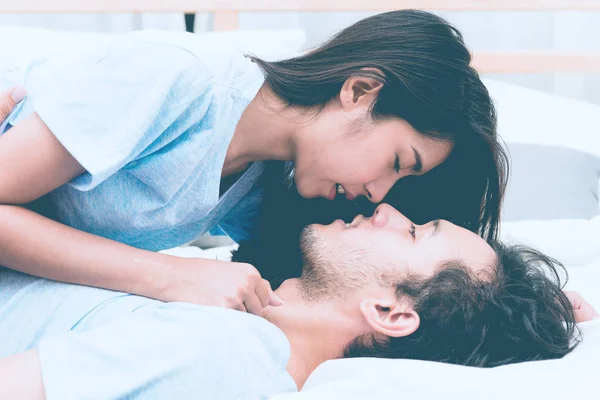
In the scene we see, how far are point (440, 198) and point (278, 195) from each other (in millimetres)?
293

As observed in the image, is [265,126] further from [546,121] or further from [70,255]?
[546,121]

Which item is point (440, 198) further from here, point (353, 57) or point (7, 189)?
point (7, 189)

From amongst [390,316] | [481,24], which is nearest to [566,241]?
[390,316]

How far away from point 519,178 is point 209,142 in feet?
3.06

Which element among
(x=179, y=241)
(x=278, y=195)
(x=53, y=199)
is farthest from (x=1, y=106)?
(x=278, y=195)

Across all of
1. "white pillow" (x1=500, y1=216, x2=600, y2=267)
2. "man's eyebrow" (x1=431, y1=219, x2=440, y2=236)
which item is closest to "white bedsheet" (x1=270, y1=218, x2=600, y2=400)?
"man's eyebrow" (x1=431, y1=219, x2=440, y2=236)

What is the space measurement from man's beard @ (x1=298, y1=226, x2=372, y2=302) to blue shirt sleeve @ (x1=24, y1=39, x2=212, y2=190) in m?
0.27

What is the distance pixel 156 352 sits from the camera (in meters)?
0.83

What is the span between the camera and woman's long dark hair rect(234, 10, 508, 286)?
1126 mm

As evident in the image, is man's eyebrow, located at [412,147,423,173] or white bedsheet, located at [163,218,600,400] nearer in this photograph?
white bedsheet, located at [163,218,600,400]

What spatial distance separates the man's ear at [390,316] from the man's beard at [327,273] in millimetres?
42

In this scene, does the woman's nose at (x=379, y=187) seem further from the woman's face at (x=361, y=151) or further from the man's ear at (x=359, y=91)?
the man's ear at (x=359, y=91)

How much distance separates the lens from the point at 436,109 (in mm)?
1131

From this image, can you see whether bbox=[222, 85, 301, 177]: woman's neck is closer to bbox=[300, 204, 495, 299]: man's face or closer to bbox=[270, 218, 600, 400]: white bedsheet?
bbox=[300, 204, 495, 299]: man's face
